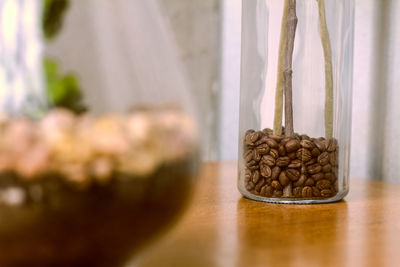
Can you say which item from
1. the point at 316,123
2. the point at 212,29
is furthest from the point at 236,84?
the point at 316,123

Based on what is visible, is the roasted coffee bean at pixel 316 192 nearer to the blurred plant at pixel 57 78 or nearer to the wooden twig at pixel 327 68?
the wooden twig at pixel 327 68

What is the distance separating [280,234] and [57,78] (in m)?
0.26

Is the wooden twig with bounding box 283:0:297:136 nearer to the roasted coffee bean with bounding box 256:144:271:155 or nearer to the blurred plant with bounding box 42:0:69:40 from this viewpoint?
the roasted coffee bean with bounding box 256:144:271:155

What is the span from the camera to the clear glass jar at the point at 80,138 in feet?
0.81

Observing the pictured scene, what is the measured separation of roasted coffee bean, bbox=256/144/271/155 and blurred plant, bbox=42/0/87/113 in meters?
0.35

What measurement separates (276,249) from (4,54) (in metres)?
0.24

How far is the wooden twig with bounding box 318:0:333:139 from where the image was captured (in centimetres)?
60

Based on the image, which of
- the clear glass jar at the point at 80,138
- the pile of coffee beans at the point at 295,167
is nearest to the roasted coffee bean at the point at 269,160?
the pile of coffee beans at the point at 295,167

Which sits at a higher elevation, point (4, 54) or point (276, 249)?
point (4, 54)

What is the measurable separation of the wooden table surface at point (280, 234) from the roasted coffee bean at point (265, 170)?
32 millimetres

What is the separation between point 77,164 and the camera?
0.25 m

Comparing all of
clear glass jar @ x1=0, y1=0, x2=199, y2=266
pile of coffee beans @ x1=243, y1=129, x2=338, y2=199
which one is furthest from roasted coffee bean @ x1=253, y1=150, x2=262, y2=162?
clear glass jar @ x1=0, y1=0, x2=199, y2=266

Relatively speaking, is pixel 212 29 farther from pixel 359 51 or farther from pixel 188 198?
pixel 188 198

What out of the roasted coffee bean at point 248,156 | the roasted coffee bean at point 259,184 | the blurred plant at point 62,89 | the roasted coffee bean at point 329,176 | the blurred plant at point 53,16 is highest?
the blurred plant at point 53,16
